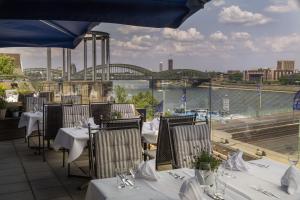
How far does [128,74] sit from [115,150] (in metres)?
5.67

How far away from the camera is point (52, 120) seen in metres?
5.46

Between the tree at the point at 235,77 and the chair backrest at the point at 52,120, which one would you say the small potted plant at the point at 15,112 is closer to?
the chair backrest at the point at 52,120

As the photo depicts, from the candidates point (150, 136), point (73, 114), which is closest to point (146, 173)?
point (150, 136)

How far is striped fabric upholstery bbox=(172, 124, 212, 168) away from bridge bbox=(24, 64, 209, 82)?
9.89 feet

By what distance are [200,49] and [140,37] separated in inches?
127

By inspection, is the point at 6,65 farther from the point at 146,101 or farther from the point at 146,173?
the point at 146,173

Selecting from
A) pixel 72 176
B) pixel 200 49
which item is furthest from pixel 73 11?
pixel 200 49

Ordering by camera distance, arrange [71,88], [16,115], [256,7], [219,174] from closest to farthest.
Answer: [219,174]
[16,115]
[71,88]
[256,7]

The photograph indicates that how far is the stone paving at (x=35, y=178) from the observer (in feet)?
13.0

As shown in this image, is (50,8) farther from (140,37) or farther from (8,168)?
(140,37)

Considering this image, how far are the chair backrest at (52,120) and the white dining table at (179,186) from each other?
339 centimetres

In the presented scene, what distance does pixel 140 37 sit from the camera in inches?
650

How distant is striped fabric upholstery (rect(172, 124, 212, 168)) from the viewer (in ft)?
10.5

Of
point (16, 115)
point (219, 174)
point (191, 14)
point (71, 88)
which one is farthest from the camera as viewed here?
point (71, 88)
